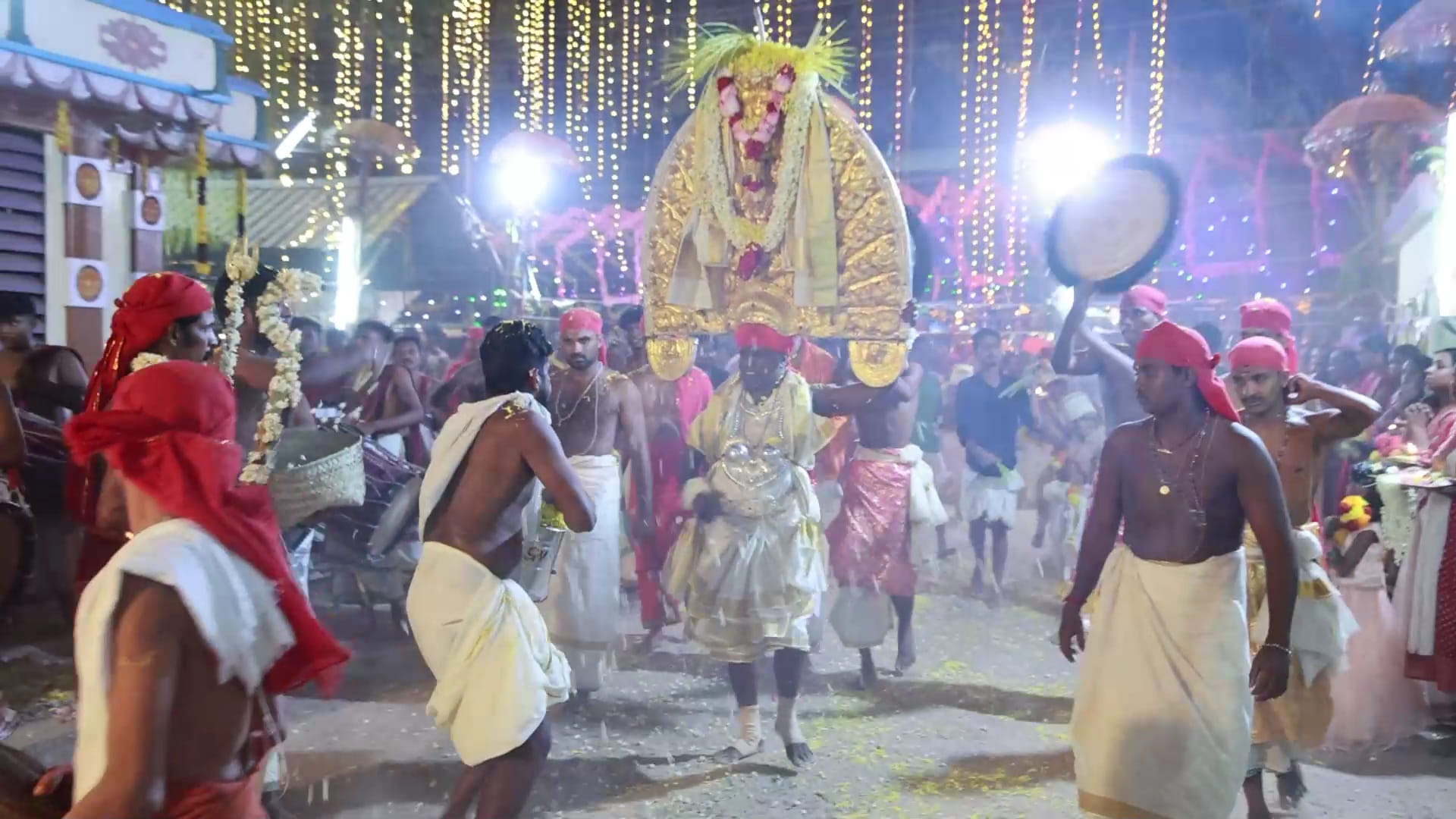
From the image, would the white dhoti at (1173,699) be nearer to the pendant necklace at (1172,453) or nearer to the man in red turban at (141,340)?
the pendant necklace at (1172,453)

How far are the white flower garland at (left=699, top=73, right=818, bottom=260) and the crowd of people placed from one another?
0.59m

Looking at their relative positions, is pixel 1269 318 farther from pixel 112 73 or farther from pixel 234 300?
pixel 112 73

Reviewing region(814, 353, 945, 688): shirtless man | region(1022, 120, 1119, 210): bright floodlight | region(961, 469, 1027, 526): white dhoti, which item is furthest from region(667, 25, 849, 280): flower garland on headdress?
region(1022, 120, 1119, 210): bright floodlight

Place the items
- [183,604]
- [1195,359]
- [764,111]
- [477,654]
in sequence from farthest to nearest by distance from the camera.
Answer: [764,111], [1195,359], [477,654], [183,604]

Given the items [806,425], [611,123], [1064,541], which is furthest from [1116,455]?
[611,123]

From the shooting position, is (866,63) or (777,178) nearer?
(777,178)

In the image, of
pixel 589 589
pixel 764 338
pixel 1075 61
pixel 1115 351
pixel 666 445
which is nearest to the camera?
pixel 764 338

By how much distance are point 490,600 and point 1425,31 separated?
1512cm

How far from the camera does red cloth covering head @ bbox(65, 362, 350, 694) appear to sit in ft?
7.34

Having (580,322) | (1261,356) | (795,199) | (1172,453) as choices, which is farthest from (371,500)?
(1261,356)

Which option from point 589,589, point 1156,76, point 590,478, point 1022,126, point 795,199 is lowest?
point 589,589

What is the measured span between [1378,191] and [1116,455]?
54.1 ft

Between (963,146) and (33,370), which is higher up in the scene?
(963,146)

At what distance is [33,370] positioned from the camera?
693 centimetres
